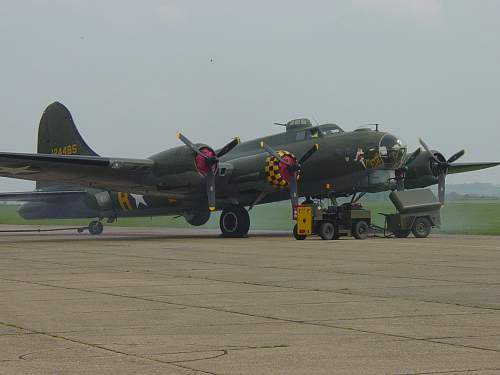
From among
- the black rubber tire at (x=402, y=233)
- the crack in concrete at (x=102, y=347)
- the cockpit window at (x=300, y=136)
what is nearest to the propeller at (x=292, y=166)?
the cockpit window at (x=300, y=136)

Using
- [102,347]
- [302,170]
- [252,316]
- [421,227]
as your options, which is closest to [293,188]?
[302,170]

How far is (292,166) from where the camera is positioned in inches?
1326

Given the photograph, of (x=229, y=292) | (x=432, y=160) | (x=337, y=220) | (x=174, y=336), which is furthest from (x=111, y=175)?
(x=174, y=336)

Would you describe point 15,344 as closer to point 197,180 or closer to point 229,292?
point 229,292

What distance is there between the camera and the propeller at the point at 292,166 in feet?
111

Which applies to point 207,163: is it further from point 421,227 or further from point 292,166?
point 421,227

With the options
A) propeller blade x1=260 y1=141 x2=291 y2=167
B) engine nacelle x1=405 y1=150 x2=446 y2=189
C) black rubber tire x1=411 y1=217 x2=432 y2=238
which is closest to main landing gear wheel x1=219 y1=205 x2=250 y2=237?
propeller blade x1=260 y1=141 x2=291 y2=167

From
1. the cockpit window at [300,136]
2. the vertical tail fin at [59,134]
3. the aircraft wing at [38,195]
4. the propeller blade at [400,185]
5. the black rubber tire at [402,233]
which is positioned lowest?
the black rubber tire at [402,233]

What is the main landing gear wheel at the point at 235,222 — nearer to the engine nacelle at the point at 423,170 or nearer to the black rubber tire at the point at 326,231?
the black rubber tire at the point at 326,231

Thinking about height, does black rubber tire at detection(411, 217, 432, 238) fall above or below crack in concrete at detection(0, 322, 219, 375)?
A: above

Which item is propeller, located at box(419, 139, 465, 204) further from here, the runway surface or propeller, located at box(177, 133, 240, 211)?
the runway surface

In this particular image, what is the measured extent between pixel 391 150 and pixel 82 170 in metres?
12.2

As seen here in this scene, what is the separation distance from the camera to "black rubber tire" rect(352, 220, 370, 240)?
32.3m

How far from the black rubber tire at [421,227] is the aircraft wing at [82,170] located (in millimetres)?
10783
